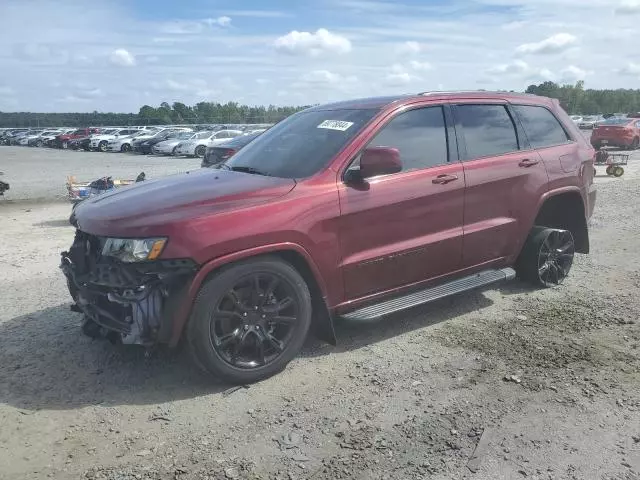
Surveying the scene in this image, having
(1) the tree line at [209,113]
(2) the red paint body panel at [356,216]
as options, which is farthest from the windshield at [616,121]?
(1) the tree line at [209,113]

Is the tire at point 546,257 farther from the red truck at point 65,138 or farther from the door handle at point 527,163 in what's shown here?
the red truck at point 65,138

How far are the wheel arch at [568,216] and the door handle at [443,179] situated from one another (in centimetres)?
149

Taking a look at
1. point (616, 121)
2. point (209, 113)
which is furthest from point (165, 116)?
point (616, 121)

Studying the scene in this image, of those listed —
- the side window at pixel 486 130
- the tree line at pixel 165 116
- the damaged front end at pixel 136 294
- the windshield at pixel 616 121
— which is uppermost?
the tree line at pixel 165 116

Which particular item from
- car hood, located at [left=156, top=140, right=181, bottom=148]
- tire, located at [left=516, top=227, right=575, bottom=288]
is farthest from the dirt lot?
car hood, located at [left=156, top=140, right=181, bottom=148]

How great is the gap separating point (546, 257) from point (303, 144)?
2.72 meters

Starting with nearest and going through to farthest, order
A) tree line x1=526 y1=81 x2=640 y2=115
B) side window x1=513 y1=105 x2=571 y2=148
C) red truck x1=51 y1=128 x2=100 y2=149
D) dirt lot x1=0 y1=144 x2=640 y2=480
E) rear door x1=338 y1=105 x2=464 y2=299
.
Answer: dirt lot x1=0 y1=144 x2=640 y2=480 < rear door x1=338 y1=105 x2=464 y2=299 < side window x1=513 y1=105 x2=571 y2=148 < red truck x1=51 y1=128 x2=100 y2=149 < tree line x1=526 y1=81 x2=640 y2=115

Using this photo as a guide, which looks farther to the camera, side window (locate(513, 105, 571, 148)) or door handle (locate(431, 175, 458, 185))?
side window (locate(513, 105, 571, 148))

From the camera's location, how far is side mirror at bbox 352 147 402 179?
3.99 metres

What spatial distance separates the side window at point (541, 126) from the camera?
17.9 feet

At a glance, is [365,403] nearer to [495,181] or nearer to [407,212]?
[407,212]

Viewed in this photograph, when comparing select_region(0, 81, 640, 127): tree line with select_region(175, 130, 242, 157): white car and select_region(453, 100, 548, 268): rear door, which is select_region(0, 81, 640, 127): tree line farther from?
select_region(453, 100, 548, 268): rear door

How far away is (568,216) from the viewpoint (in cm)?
593

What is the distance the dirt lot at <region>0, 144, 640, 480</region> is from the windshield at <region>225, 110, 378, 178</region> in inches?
49.1
